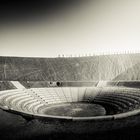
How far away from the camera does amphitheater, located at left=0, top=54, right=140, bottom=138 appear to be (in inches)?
606

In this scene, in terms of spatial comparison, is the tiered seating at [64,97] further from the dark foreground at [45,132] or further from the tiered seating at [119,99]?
the dark foreground at [45,132]

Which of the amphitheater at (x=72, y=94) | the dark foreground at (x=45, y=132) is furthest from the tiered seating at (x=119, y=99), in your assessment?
the dark foreground at (x=45, y=132)

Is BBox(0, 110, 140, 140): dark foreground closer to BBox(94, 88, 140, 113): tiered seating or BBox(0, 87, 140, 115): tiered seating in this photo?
BBox(0, 87, 140, 115): tiered seating

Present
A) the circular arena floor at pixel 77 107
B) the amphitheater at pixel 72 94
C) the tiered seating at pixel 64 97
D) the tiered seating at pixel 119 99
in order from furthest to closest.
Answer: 1. the tiered seating at pixel 64 97
2. the tiered seating at pixel 119 99
3. the amphitheater at pixel 72 94
4. the circular arena floor at pixel 77 107

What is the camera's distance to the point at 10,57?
52.4 meters

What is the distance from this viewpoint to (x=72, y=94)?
1494 inches

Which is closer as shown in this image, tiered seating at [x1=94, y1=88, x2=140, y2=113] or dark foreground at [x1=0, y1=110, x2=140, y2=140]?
dark foreground at [x1=0, y1=110, x2=140, y2=140]

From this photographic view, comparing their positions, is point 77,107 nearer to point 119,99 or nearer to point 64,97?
point 119,99

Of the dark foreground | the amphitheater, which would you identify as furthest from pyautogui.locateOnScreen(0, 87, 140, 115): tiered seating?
the dark foreground

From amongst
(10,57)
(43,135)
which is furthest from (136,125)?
(10,57)

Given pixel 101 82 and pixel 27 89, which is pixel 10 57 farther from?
pixel 101 82

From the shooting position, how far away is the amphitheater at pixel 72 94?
50.5ft

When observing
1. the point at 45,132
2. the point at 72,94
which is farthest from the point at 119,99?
the point at 45,132

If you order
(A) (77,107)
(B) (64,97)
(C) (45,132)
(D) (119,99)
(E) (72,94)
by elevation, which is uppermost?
(C) (45,132)
